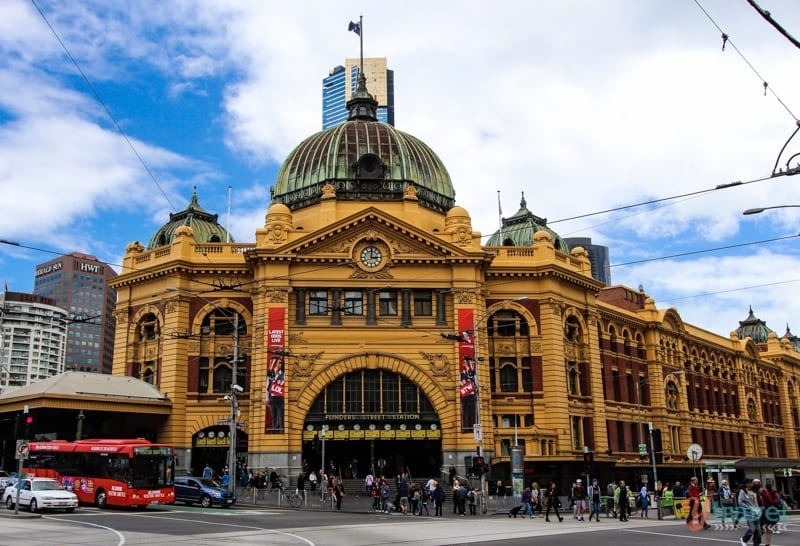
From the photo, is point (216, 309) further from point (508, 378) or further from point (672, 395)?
point (672, 395)

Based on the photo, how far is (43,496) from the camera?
34312mm

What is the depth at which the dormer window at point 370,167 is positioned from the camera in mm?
64500

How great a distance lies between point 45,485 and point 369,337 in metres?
24.5

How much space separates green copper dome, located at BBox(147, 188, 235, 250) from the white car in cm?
3265

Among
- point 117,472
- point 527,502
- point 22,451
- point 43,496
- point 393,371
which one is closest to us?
point 22,451

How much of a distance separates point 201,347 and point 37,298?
12577 cm

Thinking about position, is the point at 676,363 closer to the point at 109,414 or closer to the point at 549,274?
the point at 549,274

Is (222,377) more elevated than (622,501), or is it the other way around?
(222,377)

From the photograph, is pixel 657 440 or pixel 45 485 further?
pixel 657 440

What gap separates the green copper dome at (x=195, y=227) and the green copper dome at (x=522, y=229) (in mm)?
22618

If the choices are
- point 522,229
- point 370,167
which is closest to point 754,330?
point 522,229

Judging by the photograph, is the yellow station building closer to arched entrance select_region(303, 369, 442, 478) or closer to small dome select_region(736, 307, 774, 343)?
arched entrance select_region(303, 369, 442, 478)

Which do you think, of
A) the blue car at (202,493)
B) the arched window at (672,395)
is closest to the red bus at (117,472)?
the blue car at (202,493)

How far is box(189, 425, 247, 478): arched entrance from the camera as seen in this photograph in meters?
56.1
